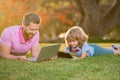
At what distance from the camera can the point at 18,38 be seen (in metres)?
7.09

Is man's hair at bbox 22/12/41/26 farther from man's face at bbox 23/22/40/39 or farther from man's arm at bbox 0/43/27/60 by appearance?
man's arm at bbox 0/43/27/60

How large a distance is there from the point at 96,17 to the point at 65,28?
9.89 m

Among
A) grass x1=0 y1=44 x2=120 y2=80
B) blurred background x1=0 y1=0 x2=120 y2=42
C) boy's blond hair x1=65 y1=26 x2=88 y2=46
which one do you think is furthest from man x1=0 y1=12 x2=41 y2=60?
blurred background x1=0 y1=0 x2=120 y2=42

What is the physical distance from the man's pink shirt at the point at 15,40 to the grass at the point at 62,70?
1.10 feet

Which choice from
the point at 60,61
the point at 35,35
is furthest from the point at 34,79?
the point at 35,35

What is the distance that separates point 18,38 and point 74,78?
209 cm

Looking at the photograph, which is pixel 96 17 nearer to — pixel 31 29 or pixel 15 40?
pixel 15 40

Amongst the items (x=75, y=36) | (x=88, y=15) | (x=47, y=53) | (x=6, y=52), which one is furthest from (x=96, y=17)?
(x=47, y=53)

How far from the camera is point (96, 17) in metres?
18.9

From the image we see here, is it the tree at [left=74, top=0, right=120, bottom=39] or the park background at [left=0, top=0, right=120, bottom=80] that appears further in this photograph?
the tree at [left=74, top=0, right=120, bottom=39]

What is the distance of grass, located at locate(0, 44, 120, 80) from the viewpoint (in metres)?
5.29

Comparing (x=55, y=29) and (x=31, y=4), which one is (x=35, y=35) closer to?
(x=31, y=4)

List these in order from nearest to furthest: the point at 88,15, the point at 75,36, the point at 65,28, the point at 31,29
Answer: the point at 31,29, the point at 75,36, the point at 88,15, the point at 65,28

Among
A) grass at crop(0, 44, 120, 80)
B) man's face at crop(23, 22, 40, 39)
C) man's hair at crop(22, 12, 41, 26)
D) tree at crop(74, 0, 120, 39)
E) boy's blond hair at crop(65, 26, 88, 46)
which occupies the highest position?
man's hair at crop(22, 12, 41, 26)
